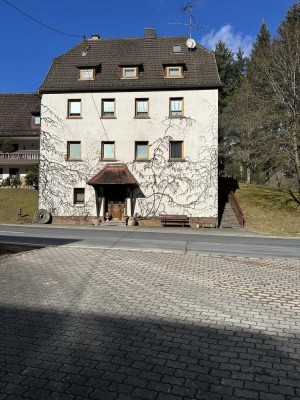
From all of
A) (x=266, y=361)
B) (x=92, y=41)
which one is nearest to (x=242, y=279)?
(x=266, y=361)

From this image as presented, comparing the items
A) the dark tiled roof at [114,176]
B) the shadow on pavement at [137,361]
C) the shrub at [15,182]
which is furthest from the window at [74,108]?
the shadow on pavement at [137,361]

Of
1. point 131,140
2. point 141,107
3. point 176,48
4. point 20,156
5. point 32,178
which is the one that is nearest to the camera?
point 131,140

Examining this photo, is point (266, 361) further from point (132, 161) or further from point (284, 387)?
point (132, 161)

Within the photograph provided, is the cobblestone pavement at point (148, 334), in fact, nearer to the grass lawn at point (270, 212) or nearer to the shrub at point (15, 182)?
the grass lawn at point (270, 212)

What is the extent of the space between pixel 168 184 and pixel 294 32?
1508cm

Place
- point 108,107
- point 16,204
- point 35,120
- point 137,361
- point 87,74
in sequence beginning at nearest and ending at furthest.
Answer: point 137,361, point 108,107, point 87,74, point 16,204, point 35,120

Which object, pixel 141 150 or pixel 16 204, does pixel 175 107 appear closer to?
pixel 141 150

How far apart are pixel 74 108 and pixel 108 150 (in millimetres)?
4211

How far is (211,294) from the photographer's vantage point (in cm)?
739

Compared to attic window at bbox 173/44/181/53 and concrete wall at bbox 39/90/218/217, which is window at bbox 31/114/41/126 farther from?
attic window at bbox 173/44/181/53

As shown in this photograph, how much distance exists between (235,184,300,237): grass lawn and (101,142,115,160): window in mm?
11161

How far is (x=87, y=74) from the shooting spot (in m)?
28.6

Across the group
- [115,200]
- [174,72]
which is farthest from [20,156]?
[174,72]

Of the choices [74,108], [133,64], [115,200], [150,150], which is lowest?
[115,200]
